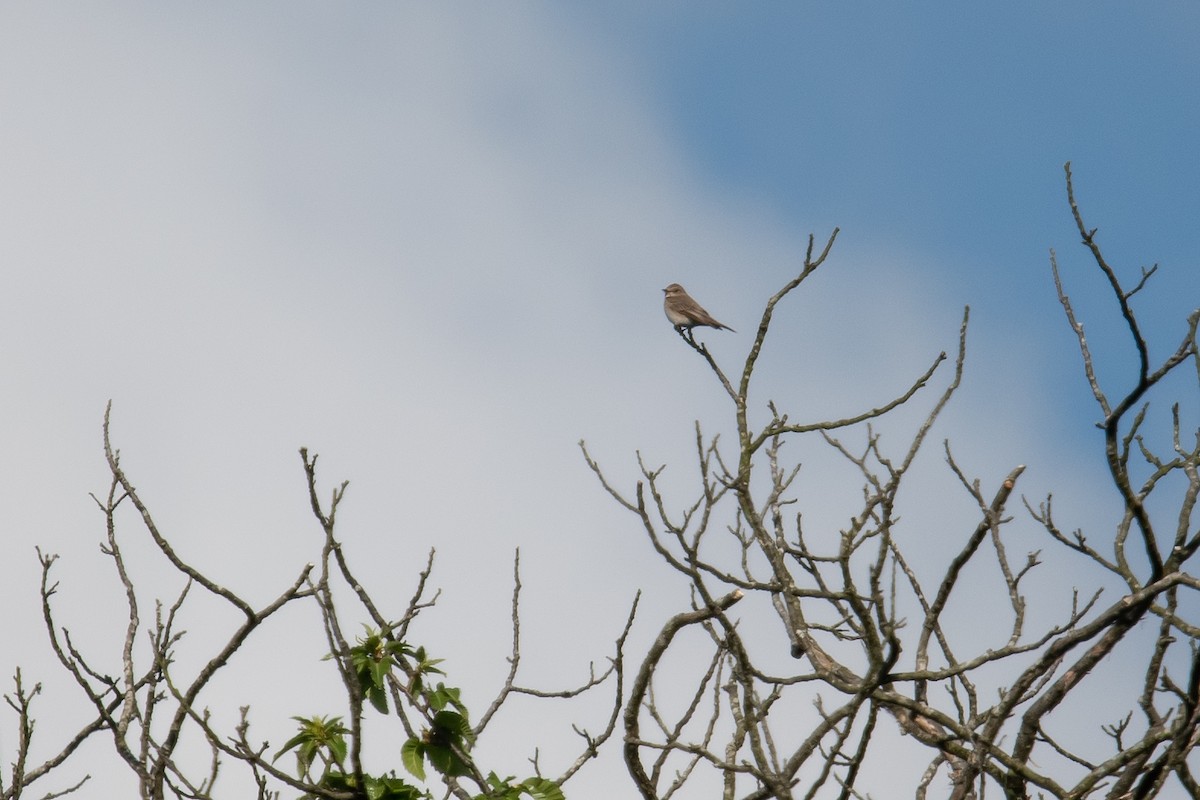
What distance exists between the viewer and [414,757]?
586 centimetres

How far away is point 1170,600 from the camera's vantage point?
6746mm

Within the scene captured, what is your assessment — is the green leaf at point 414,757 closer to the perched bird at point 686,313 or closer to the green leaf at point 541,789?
the green leaf at point 541,789

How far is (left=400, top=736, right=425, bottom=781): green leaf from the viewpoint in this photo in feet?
19.0

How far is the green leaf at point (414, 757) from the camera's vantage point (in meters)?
5.80

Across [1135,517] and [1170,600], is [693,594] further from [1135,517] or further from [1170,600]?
[1170,600]

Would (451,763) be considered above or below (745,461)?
below

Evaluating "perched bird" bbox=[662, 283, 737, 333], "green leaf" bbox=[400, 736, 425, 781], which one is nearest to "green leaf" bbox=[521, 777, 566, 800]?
"green leaf" bbox=[400, 736, 425, 781]

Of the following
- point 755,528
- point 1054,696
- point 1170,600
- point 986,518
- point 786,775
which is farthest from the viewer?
point 1170,600

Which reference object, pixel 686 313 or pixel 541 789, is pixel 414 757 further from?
pixel 686 313

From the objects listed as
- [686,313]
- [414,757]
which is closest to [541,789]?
[414,757]

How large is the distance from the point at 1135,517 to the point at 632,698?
2.60m

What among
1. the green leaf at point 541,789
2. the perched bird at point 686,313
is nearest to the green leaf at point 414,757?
the green leaf at point 541,789

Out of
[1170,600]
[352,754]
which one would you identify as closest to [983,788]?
[1170,600]

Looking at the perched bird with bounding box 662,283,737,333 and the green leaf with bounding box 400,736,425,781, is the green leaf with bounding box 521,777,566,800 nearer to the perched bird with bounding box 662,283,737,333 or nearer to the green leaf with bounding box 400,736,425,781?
the green leaf with bounding box 400,736,425,781
